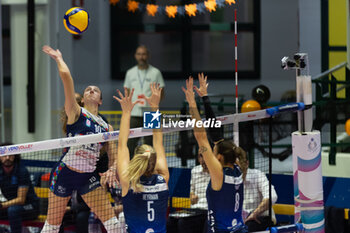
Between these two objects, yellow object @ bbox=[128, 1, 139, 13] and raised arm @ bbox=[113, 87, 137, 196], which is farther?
yellow object @ bbox=[128, 1, 139, 13]

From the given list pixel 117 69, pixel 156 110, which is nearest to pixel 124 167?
pixel 156 110

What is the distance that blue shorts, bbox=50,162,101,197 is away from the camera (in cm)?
623

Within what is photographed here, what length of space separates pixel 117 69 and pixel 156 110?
12.1 feet

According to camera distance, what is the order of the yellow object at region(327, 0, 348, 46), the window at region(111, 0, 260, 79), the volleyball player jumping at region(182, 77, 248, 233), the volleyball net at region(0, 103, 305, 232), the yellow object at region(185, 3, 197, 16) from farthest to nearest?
1. the window at region(111, 0, 260, 79)
2. the yellow object at region(327, 0, 348, 46)
3. the yellow object at region(185, 3, 197, 16)
4. the volleyball net at region(0, 103, 305, 232)
5. the volleyball player jumping at region(182, 77, 248, 233)

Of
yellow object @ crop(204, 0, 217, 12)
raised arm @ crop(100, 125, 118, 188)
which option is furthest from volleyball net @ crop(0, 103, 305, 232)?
yellow object @ crop(204, 0, 217, 12)

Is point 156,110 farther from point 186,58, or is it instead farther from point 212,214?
point 186,58

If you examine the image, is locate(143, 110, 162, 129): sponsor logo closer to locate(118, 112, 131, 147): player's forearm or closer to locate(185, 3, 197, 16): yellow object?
locate(118, 112, 131, 147): player's forearm

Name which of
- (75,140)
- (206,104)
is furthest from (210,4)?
(75,140)

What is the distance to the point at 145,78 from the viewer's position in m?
8.39

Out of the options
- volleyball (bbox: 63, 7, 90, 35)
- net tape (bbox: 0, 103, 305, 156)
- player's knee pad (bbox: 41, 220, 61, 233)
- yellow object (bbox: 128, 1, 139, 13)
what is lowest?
player's knee pad (bbox: 41, 220, 61, 233)

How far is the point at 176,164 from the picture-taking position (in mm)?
8219

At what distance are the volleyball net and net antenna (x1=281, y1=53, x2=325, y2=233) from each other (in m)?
0.15

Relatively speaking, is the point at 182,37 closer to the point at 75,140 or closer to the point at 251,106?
the point at 251,106

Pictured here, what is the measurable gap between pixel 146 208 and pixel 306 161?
3.97 ft
